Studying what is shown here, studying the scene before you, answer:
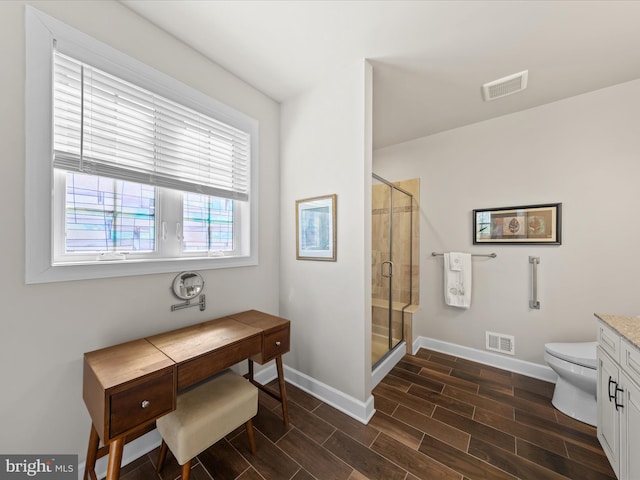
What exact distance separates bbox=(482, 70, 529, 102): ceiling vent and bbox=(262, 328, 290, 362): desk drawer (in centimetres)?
260

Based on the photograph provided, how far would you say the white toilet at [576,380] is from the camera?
1712 mm

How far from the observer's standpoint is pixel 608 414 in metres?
1.35

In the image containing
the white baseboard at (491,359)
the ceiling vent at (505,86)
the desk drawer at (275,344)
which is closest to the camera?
the desk drawer at (275,344)

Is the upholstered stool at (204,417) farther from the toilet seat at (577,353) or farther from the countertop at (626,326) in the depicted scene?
the toilet seat at (577,353)

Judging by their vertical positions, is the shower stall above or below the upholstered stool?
above

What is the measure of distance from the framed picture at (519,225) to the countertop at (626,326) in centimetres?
104

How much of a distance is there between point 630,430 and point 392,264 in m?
1.74

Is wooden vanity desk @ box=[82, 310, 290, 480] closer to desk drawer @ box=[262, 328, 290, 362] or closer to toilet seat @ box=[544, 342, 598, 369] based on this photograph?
desk drawer @ box=[262, 328, 290, 362]

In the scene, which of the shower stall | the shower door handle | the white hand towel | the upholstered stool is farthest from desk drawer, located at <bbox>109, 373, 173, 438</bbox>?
the white hand towel

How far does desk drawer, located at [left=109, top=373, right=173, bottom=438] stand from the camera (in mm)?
954

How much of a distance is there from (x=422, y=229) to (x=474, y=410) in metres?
1.84

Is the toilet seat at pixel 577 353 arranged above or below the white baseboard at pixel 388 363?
above

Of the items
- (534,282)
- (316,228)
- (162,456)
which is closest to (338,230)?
(316,228)

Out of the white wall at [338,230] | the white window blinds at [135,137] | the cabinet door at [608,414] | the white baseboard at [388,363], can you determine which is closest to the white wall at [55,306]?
the white window blinds at [135,137]
